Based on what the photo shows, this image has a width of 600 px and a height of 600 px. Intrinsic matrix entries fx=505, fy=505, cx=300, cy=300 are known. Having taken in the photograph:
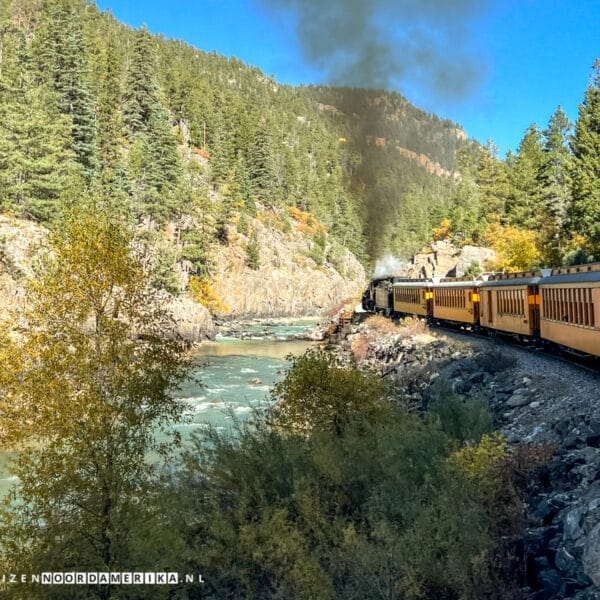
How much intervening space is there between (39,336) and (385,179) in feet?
524

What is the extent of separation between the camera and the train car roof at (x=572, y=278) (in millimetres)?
13806

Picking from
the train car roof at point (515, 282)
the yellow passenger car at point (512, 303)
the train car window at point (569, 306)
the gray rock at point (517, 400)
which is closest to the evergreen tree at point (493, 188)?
the yellow passenger car at point (512, 303)

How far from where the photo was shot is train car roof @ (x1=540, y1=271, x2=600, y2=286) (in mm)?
13806

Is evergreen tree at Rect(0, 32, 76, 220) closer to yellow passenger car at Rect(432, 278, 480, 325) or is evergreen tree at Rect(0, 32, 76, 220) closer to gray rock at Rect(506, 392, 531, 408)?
yellow passenger car at Rect(432, 278, 480, 325)

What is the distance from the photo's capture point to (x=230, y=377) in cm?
3431

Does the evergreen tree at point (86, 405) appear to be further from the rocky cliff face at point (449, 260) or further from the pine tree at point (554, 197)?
the rocky cliff face at point (449, 260)

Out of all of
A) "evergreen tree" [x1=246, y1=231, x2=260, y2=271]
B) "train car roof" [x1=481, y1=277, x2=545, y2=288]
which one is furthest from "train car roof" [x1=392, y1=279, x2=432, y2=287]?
"evergreen tree" [x1=246, y1=231, x2=260, y2=271]

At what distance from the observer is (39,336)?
9.78 metres

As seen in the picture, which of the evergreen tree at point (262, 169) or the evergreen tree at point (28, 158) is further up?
the evergreen tree at point (262, 169)

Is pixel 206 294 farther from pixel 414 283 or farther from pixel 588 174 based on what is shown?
pixel 588 174

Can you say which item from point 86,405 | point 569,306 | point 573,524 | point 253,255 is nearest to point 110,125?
point 253,255

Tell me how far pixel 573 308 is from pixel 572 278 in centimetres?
97

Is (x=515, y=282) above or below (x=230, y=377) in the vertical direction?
above

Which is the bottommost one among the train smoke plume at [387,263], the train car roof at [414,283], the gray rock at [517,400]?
the gray rock at [517,400]
